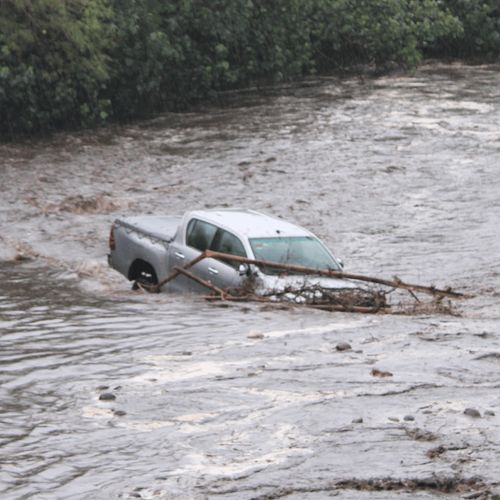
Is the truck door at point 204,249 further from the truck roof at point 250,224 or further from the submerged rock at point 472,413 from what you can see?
the submerged rock at point 472,413

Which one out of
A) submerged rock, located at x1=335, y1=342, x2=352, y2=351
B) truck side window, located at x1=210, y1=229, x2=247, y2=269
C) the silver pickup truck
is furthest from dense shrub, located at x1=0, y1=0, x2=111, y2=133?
submerged rock, located at x1=335, y1=342, x2=352, y2=351

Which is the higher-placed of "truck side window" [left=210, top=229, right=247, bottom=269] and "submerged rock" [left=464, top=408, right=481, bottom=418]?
"truck side window" [left=210, top=229, right=247, bottom=269]

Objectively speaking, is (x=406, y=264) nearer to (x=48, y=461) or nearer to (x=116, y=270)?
(x=116, y=270)

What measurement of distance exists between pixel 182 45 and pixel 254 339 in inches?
839

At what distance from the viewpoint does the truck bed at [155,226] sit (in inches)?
703

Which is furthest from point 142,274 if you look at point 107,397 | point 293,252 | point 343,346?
point 107,397

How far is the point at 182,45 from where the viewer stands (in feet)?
112

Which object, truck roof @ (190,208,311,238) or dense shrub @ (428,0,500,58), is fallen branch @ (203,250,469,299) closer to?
truck roof @ (190,208,311,238)

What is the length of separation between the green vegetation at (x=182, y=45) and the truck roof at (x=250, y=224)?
12975 millimetres

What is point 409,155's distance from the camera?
2891 centimetres

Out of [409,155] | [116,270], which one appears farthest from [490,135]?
[116,270]

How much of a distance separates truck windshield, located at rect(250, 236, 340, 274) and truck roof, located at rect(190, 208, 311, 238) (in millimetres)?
130

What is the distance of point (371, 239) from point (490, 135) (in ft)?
28.6

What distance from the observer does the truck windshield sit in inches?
650
